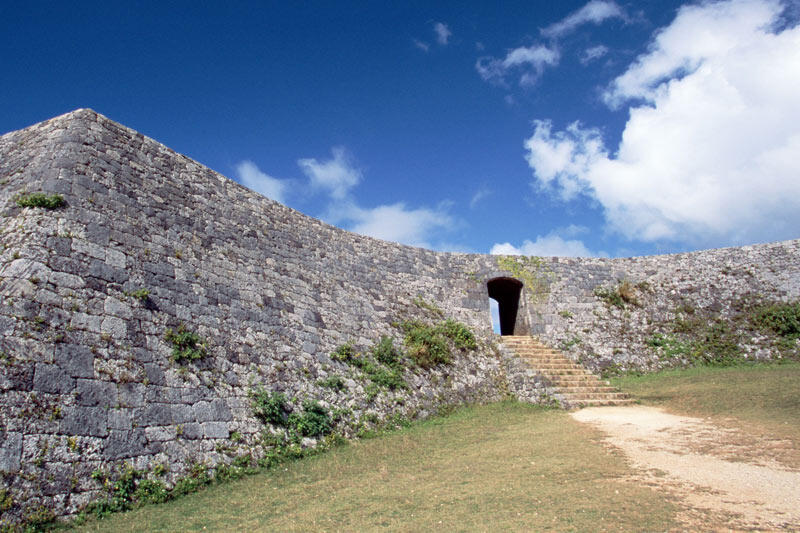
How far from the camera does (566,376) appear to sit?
13.2 meters

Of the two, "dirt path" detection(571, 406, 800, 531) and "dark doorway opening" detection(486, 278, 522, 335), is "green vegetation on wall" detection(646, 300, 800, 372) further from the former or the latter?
"dirt path" detection(571, 406, 800, 531)

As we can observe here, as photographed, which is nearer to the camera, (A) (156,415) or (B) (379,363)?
Answer: (A) (156,415)

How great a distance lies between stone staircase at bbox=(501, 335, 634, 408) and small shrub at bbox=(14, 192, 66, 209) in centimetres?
1163

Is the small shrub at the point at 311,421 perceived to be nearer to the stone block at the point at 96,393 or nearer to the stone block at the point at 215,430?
the stone block at the point at 215,430

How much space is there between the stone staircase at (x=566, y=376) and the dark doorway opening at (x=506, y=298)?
4.46 ft

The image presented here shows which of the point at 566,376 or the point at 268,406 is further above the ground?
the point at 566,376

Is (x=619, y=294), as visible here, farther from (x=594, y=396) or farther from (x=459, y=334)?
(x=459, y=334)

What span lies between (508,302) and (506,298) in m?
0.34

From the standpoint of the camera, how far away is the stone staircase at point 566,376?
1188 cm

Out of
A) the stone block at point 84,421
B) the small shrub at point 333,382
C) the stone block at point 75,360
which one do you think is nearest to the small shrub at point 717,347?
the small shrub at point 333,382

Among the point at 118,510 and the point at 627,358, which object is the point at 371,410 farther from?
the point at 627,358

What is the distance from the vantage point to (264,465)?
24.1ft

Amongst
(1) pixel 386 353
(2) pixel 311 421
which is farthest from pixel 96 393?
(1) pixel 386 353

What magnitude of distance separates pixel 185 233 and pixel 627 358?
13966 millimetres
